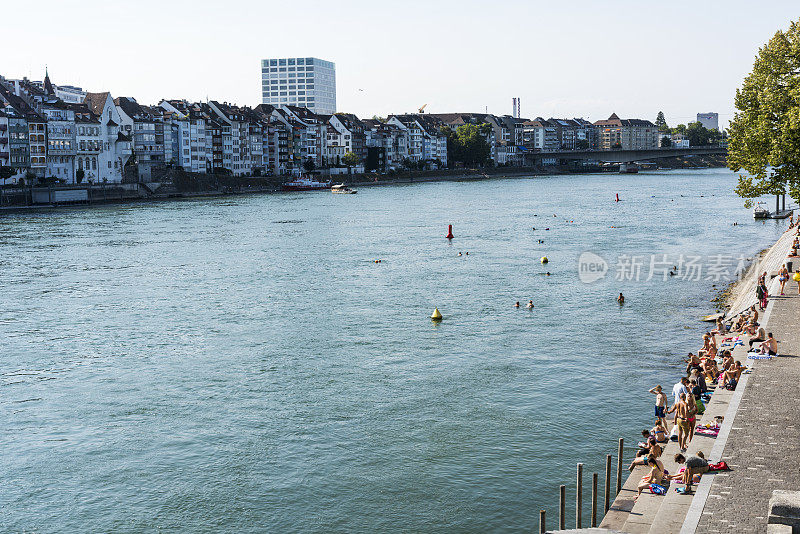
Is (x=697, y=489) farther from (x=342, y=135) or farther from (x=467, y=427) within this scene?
(x=342, y=135)

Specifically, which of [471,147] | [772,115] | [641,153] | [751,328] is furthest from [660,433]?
[471,147]

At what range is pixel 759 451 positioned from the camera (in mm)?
14742

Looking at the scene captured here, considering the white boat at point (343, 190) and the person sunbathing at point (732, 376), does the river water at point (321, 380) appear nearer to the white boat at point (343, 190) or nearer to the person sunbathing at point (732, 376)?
the person sunbathing at point (732, 376)

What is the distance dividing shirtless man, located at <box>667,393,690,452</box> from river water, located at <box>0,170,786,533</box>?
1829mm

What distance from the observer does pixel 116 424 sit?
71.9ft

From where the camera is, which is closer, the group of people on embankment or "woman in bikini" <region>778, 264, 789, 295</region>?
the group of people on embankment

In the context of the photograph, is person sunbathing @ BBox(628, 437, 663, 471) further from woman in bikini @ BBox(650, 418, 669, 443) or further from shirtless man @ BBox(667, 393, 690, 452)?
woman in bikini @ BBox(650, 418, 669, 443)

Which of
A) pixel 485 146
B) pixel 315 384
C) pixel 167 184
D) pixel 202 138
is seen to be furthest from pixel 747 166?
pixel 485 146

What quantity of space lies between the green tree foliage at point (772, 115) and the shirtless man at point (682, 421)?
2099 centimetres

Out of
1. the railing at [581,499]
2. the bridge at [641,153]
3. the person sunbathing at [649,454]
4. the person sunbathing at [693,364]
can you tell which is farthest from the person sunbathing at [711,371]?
the bridge at [641,153]

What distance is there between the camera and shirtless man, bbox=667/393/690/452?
56.2ft

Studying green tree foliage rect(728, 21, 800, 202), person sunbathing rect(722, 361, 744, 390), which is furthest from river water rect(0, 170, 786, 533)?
green tree foliage rect(728, 21, 800, 202)

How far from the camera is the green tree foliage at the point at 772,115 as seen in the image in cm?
3644

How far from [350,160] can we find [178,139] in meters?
34.0
